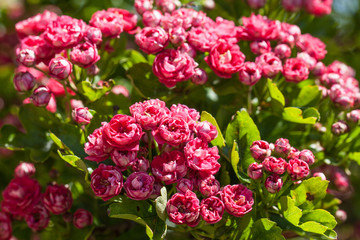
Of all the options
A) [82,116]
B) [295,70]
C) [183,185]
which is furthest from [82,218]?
[295,70]

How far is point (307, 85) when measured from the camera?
1675 millimetres

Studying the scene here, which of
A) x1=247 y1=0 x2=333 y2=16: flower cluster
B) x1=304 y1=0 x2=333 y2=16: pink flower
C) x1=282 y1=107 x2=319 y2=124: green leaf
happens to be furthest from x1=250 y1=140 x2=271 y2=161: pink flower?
x1=304 y1=0 x2=333 y2=16: pink flower

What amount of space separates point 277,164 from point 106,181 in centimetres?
43

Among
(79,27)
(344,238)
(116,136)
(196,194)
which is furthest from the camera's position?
(344,238)

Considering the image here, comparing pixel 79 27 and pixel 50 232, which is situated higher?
pixel 79 27

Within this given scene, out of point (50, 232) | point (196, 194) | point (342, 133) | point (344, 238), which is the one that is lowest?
point (344, 238)

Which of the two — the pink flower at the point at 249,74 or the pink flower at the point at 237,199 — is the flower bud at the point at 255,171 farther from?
the pink flower at the point at 249,74

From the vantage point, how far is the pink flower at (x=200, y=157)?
3.98 feet

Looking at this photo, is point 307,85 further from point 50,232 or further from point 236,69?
point 50,232

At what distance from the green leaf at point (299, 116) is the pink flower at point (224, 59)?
20cm

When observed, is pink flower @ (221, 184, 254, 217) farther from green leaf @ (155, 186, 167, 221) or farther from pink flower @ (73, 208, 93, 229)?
pink flower @ (73, 208, 93, 229)

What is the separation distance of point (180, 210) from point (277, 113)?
529 millimetres

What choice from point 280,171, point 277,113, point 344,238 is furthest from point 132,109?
point 344,238

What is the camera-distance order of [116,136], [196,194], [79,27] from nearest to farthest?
[116,136]
[196,194]
[79,27]
